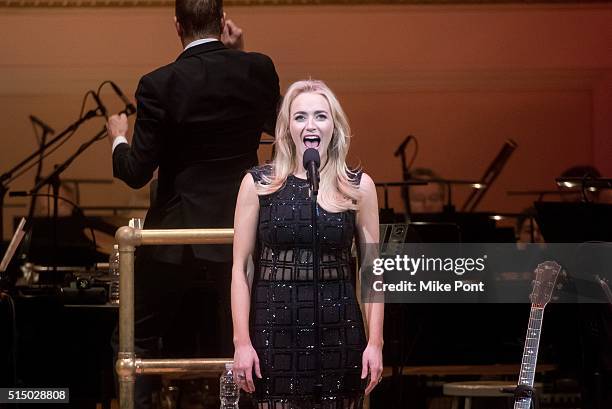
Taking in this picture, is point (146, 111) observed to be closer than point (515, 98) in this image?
Yes

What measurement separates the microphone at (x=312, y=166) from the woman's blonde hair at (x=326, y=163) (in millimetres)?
197

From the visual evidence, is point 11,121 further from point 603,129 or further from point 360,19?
point 603,129

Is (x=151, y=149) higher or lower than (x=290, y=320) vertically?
higher

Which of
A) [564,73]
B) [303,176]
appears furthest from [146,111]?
[564,73]

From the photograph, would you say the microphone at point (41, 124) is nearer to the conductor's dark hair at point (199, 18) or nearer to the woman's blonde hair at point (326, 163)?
the conductor's dark hair at point (199, 18)

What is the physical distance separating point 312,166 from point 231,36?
1.43 m

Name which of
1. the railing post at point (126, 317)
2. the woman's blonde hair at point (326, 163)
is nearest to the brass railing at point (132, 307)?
the railing post at point (126, 317)

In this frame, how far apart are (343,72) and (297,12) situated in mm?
591

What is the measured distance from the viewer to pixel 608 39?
9539mm

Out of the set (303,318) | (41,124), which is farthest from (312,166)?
(41,124)

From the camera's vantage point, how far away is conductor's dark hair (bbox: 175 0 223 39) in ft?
15.5

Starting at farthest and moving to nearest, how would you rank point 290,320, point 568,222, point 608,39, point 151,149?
point 608,39 → point 568,222 → point 151,149 → point 290,320

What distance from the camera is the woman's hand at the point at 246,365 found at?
3.80 meters

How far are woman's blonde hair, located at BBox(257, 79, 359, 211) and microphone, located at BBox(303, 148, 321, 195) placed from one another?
197 mm
